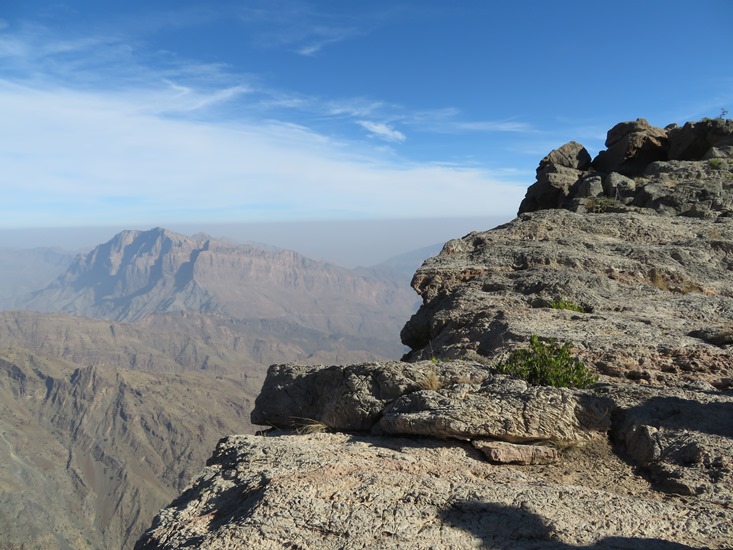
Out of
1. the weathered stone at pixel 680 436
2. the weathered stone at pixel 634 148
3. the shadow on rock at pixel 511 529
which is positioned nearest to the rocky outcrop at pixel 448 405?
the weathered stone at pixel 680 436

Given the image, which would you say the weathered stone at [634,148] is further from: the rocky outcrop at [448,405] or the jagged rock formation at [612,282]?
the rocky outcrop at [448,405]

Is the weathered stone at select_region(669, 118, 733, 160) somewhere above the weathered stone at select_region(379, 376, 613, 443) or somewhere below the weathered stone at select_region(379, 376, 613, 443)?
above

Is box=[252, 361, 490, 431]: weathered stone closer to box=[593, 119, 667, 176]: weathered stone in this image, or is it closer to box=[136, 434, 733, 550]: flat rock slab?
box=[136, 434, 733, 550]: flat rock slab

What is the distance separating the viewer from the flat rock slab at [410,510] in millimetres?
6391

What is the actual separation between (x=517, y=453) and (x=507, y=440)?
31cm

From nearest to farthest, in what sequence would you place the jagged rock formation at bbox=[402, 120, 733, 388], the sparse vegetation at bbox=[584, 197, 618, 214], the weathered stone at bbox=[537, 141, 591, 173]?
the jagged rock formation at bbox=[402, 120, 733, 388]
the sparse vegetation at bbox=[584, 197, 618, 214]
the weathered stone at bbox=[537, 141, 591, 173]

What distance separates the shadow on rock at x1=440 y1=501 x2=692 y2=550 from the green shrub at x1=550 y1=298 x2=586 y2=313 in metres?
9.15

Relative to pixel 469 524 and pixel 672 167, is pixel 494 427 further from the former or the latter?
pixel 672 167

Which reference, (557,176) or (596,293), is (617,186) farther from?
(596,293)

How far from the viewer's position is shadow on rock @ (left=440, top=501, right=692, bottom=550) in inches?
245

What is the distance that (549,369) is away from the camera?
33.8 feet

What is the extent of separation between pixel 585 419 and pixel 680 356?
4.32 meters

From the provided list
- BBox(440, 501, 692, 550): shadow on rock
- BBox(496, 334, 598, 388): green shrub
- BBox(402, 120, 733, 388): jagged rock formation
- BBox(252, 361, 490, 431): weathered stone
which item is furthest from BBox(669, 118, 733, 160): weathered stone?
BBox(440, 501, 692, 550): shadow on rock

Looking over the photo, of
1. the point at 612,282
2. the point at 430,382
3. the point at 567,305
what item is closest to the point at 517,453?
the point at 430,382
